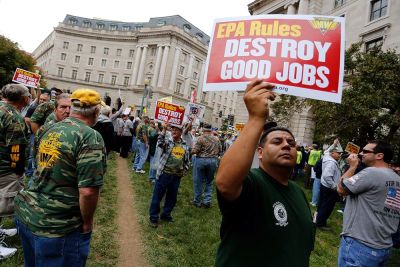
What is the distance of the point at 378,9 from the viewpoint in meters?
25.4

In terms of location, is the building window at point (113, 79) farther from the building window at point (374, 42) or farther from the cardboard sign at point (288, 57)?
the cardboard sign at point (288, 57)

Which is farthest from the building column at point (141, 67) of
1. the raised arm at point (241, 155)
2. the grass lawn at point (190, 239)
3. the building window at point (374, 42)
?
the raised arm at point (241, 155)

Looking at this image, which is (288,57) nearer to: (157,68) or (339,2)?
(339,2)

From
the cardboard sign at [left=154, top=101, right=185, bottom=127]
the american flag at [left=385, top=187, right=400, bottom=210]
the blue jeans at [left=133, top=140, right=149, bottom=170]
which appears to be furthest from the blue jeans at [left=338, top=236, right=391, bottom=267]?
the blue jeans at [left=133, top=140, right=149, bottom=170]

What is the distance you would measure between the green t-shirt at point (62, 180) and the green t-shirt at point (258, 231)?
1239mm

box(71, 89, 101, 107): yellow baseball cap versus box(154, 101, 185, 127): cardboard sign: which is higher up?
→ box(154, 101, 185, 127): cardboard sign

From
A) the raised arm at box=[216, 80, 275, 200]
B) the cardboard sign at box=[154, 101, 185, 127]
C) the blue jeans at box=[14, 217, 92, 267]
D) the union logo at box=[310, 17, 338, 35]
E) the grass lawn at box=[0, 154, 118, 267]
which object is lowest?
the grass lawn at box=[0, 154, 118, 267]

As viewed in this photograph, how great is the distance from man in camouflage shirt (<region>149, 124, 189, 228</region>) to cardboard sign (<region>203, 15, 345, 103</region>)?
4.38m

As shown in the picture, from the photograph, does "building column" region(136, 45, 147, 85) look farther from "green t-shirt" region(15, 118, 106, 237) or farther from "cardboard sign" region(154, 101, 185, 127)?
"green t-shirt" region(15, 118, 106, 237)

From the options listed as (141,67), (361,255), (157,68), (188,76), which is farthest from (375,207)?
(141,67)

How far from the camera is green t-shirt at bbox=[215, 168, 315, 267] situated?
186 cm

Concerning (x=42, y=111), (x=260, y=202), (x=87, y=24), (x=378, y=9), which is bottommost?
(x=260, y=202)

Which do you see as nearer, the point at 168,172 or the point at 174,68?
the point at 168,172

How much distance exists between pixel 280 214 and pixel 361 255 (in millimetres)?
2145
